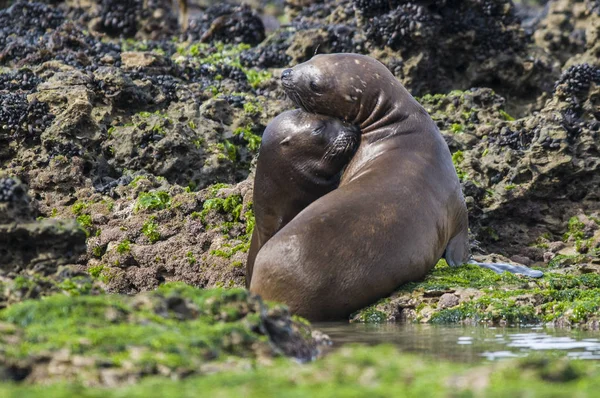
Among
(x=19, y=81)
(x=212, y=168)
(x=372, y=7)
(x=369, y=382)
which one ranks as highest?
(x=372, y=7)

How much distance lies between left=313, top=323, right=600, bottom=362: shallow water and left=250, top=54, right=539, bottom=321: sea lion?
457mm

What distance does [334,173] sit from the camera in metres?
9.56

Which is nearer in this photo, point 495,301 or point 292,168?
point 495,301

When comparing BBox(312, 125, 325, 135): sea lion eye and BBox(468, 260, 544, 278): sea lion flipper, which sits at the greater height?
BBox(312, 125, 325, 135): sea lion eye

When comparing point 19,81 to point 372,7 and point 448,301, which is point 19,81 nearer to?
point 372,7

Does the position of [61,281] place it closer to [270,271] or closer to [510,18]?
[270,271]

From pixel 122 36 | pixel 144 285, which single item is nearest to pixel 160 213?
pixel 144 285

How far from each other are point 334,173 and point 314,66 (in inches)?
44.5

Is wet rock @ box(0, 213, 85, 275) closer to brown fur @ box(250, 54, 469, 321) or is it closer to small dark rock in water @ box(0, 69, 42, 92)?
brown fur @ box(250, 54, 469, 321)

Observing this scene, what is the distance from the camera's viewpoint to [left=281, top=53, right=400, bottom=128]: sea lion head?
9828 millimetres

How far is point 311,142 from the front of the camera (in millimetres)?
9367

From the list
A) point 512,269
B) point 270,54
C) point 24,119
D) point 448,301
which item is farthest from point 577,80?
point 24,119

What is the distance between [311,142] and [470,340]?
124 inches

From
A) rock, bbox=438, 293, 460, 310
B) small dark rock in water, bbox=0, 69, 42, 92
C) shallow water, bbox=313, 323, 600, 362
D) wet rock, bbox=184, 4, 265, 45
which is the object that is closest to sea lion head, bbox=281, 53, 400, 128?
rock, bbox=438, 293, 460, 310
